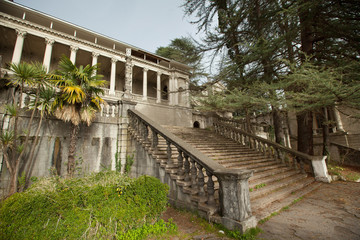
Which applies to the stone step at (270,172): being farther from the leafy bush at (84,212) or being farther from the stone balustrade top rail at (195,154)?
the leafy bush at (84,212)

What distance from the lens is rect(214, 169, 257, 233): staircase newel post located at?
9.79 feet

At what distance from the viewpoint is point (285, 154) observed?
809cm

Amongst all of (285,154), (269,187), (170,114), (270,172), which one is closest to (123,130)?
(269,187)

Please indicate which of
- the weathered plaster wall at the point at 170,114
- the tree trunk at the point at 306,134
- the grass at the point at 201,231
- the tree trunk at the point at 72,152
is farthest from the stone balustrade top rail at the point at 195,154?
the weathered plaster wall at the point at 170,114

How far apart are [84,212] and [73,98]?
415cm

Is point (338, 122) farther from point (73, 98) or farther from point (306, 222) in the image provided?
point (73, 98)

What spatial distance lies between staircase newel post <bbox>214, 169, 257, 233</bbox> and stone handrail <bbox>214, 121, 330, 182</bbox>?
19.4ft

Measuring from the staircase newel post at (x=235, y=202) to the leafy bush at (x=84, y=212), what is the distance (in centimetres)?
129

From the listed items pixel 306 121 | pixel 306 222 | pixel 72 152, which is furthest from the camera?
pixel 306 121

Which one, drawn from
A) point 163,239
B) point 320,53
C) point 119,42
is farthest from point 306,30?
point 119,42

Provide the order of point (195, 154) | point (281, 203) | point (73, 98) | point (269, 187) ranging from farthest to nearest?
point (73, 98)
point (269, 187)
point (281, 203)
point (195, 154)

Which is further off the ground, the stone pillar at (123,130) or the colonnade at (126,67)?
the colonnade at (126,67)

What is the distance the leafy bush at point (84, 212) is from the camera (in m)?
2.16

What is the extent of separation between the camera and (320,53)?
7.62 m
